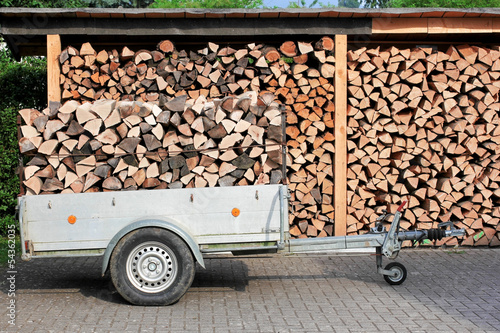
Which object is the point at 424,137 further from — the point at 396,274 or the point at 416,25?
the point at 396,274

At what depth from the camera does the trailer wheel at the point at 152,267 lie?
19.0 feet

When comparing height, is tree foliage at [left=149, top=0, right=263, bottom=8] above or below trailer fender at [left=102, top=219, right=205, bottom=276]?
above

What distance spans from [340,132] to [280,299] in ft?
10.9

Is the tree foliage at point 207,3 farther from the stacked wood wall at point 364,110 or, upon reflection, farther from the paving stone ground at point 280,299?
the paving stone ground at point 280,299

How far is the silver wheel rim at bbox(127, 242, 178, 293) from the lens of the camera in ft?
19.1

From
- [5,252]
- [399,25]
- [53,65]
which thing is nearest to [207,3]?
[53,65]

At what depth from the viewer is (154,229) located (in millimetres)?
5789

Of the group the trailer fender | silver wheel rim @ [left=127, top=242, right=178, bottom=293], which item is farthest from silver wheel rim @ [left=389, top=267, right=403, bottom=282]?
silver wheel rim @ [left=127, top=242, right=178, bottom=293]

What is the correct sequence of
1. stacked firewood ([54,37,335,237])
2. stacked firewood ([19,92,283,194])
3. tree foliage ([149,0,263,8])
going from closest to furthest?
stacked firewood ([19,92,283,194]) → stacked firewood ([54,37,335,237]) → tree foliage ([149,0,263,8])

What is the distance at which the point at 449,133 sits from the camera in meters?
8.71

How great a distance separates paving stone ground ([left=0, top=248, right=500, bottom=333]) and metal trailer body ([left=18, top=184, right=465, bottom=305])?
14.1 inches

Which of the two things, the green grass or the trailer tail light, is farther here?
the green grass

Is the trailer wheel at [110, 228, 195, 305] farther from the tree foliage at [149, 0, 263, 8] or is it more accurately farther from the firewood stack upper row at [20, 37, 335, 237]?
the tree foliage at [149, 0, 263, 8]

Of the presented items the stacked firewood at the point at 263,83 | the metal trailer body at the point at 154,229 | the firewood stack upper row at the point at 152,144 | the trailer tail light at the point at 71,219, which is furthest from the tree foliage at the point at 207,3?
the trailer tail light at the point at 71,219
